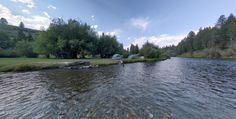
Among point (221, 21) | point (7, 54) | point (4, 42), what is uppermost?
point (221, 21)

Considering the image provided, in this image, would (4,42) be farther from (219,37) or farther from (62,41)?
(219,37)

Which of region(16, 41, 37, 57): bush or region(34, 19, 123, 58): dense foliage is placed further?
region(16, 41, 37, 57): bush

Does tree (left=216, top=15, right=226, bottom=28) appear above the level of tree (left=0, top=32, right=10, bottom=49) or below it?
above

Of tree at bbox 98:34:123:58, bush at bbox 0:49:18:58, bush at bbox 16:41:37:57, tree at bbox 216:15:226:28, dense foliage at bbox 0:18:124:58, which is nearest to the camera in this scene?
dense foliage at bbox 0:18:124:58

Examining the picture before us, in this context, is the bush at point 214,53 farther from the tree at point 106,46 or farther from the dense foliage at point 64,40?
the dense foliage at point 64,40

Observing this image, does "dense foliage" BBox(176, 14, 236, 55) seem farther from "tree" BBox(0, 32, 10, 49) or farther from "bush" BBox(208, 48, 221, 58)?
"tree" BBox(0, 32, 10, 49)

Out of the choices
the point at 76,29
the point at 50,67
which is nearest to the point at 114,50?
the point at 76,29

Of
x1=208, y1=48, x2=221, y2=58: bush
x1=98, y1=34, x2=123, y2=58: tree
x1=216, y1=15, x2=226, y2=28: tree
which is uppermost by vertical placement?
x1=216, y1=15, x2=226, y2=28: tree

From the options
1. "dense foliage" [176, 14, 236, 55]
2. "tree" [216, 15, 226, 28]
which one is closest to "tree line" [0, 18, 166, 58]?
"dense foliage" [176, 14, 236, 55]

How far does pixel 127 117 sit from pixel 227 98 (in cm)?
737

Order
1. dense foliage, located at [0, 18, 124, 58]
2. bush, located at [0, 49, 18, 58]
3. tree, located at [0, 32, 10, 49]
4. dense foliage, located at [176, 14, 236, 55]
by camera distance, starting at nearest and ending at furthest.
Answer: dense foliage, located at [0, 18, 124, 58] → bush, located at [0, 49, 18, 58] → tree, located at [0, 32, 10, 49] → dense foliage, located at [176, 14, 236, 55]

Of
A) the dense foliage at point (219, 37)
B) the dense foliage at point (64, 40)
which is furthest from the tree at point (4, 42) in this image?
the dense foliage at point (219, 37)

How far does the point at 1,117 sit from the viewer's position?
6.91m

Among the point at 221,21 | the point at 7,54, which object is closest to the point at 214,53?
the point at 221,21
